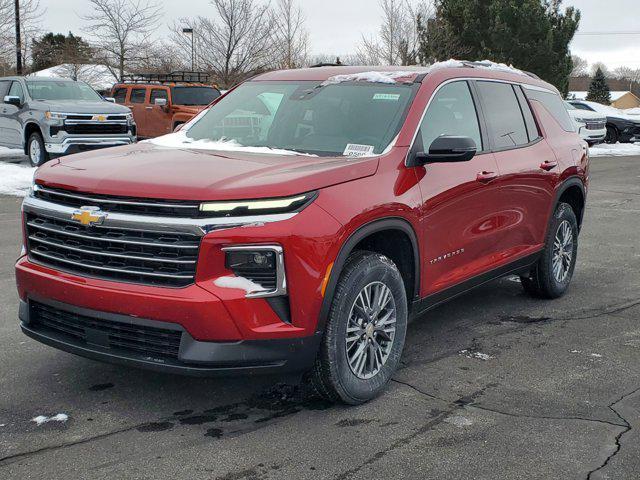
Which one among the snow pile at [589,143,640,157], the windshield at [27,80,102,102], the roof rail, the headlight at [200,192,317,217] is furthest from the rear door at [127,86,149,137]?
the headlight at [200,192,317,217]

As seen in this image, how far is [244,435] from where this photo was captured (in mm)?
3871

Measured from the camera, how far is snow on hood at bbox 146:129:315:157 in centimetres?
474

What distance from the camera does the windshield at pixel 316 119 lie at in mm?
4762

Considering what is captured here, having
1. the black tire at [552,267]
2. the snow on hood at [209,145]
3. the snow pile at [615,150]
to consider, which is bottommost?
the snow pile at [615,150]

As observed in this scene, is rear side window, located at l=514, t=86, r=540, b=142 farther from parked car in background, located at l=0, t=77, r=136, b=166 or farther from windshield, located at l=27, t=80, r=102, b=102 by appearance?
windshield, located at l=27, t=80, r=102, b=102

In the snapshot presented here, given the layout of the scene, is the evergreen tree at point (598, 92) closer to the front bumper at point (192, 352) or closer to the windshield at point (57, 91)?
the windshield at point (57, 91)

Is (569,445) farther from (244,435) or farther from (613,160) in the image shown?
(613,160)

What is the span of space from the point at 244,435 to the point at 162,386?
2.75 feet

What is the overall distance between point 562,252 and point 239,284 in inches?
151

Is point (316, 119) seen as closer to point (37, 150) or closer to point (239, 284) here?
point (239, 284)

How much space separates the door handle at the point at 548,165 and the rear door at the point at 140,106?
16094 mm

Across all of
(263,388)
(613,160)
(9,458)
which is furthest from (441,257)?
(613,160)

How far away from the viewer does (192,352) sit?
3721mm

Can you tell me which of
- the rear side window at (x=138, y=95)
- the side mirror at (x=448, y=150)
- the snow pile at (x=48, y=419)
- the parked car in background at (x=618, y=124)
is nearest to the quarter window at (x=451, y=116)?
the side mirror at (x=448, y=150)
